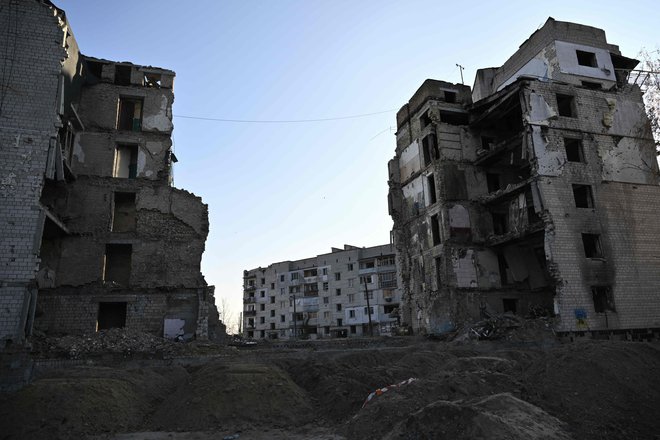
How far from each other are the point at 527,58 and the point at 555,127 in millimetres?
7926

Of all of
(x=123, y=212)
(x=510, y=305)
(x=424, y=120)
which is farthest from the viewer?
(x=424, y=120)

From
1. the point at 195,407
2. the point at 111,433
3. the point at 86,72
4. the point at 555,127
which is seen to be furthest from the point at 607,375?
the point at 86,72

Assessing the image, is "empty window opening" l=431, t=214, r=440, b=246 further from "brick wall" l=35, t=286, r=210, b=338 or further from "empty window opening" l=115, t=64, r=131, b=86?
"empty window opening" l=115, t=64, r=131, b=86

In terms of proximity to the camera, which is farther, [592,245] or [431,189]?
[431,189]

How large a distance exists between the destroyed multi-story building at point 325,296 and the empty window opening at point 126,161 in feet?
113

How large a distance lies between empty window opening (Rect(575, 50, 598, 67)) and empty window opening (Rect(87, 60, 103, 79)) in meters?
29.4

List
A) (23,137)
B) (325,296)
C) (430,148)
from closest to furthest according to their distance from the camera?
(23,137)
(430,148)
(325,296)

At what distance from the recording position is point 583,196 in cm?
2588

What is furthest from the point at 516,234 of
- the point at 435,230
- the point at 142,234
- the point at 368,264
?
the point at 368,264

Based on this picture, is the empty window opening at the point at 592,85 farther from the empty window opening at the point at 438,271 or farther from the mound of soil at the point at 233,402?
the mound of soil at the point at 233,402

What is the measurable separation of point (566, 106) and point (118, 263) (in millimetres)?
27228

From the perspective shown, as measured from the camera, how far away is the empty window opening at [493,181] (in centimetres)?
3020

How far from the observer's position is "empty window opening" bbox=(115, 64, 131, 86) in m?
25.3

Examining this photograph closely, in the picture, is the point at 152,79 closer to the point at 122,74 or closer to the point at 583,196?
the point at 122,74
